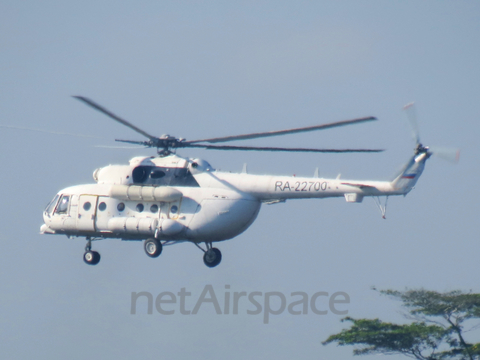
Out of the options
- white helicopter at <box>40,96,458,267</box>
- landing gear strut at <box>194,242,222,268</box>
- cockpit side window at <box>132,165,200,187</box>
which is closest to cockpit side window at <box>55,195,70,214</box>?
white helicopter at <box>40,96,458,267</box>

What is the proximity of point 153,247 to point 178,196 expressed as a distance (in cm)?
226

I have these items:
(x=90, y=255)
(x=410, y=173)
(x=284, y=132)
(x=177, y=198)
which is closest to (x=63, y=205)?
(x=90, y=255)

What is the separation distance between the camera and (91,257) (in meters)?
43.3

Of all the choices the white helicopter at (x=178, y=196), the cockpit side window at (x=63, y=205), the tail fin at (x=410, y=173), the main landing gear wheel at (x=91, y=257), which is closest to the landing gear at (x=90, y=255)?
the main landing gear wheel at (x=91, y=257)

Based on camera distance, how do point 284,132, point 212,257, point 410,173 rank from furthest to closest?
1. point 212,257
2. point 410,173
3. point 284,132

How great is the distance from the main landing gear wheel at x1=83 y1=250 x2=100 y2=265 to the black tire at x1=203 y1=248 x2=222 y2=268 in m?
5.06

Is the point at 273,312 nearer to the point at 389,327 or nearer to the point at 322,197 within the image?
the point at 389,327

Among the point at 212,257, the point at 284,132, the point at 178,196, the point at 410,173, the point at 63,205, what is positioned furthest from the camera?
the point at 63,205

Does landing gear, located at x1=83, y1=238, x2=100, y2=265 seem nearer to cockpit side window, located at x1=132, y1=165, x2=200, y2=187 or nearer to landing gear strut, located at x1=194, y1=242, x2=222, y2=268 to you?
cockpit side window, located at x1=132, y1=165, x2=200, y2=187

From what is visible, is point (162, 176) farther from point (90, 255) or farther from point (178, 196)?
point (90, 255)

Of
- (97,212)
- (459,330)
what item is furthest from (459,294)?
(97,212)

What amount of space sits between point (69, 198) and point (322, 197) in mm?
10978

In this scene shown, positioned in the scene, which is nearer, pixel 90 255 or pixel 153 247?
pixel 153 247

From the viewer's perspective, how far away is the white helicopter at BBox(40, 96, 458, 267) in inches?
1512
